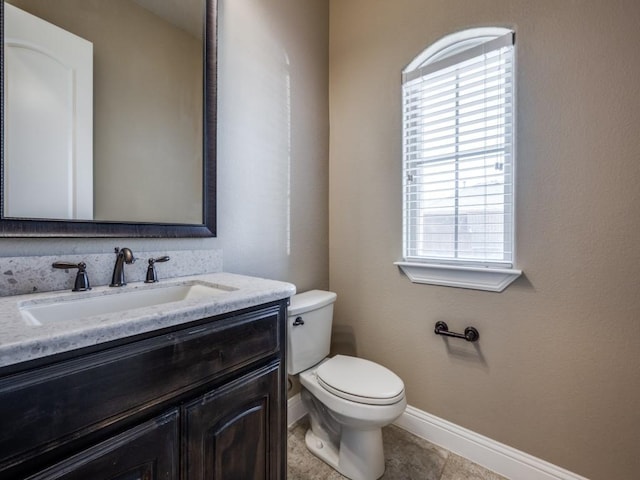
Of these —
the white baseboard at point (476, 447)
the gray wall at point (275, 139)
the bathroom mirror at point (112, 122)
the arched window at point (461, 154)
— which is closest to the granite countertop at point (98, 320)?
the bathroom mirror at point (112, 122)

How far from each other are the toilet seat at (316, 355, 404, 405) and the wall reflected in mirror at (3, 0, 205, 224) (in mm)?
939

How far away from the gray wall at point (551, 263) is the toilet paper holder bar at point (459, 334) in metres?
0.03

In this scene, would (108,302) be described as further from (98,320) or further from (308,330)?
(308,330)

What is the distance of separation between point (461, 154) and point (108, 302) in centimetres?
162

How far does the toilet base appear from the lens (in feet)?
4.33

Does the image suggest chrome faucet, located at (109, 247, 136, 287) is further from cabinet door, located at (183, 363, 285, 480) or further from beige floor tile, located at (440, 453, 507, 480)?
beige floor tile, located at (440, 453, 507, 480)

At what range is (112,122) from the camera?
109cm

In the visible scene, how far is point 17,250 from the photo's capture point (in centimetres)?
89

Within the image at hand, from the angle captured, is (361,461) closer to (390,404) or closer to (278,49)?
(390,404)

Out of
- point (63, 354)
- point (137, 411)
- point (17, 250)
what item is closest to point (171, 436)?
point (137, 411)

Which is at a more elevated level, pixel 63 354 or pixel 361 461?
pixel 63 354

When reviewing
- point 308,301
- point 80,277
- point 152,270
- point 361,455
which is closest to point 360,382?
point 361,455

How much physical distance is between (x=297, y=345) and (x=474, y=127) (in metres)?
1.38

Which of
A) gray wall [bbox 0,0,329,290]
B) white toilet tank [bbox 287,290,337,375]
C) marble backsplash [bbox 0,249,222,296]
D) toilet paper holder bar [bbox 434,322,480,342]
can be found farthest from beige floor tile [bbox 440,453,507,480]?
marble backsplash [bbox 0,249,222,296]
